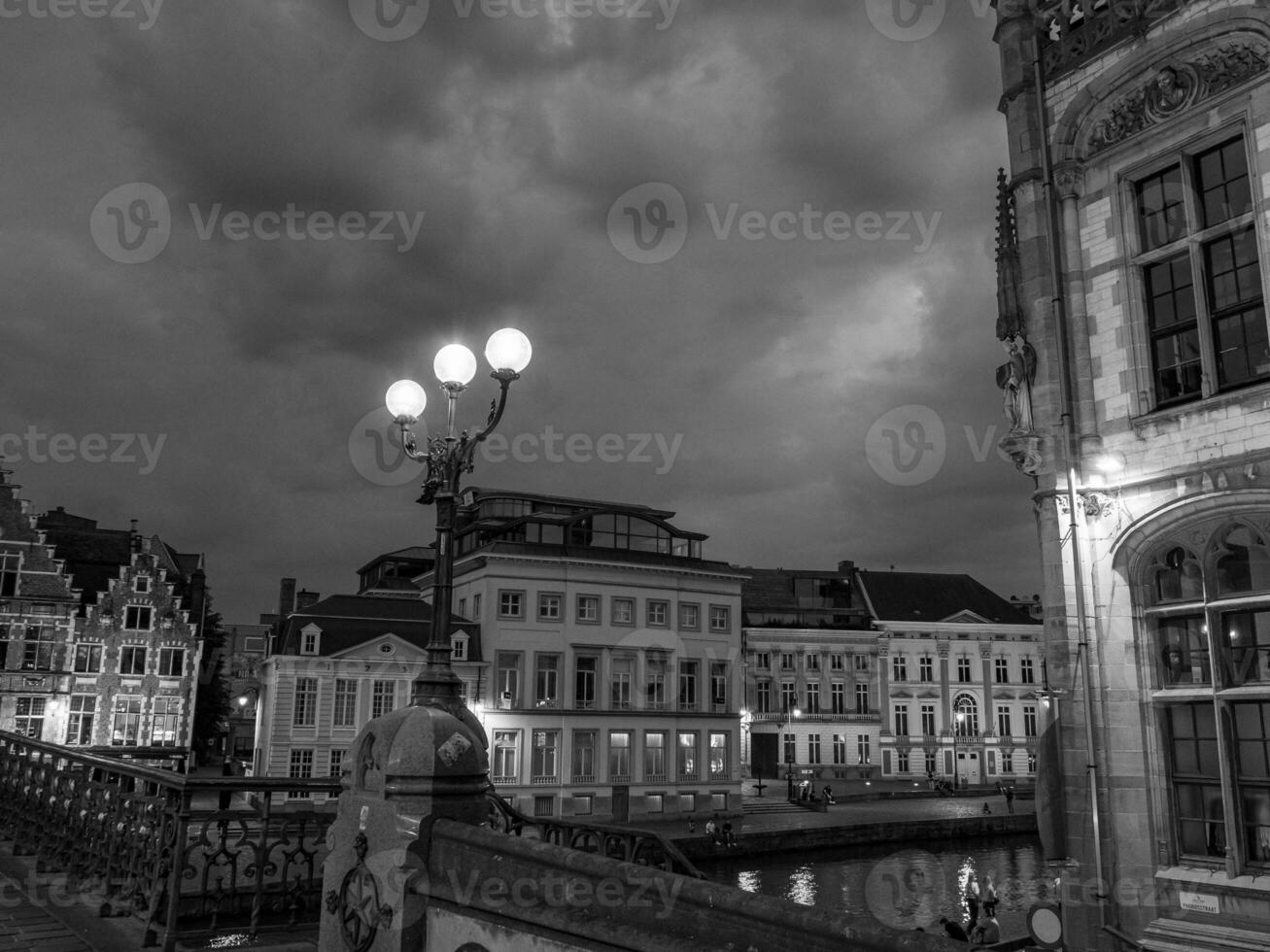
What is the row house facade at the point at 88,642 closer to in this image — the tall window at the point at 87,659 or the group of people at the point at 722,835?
the tall window at the point at 87,659

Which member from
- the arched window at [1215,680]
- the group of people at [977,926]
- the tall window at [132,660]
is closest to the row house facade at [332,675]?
the tall window at [132,660]

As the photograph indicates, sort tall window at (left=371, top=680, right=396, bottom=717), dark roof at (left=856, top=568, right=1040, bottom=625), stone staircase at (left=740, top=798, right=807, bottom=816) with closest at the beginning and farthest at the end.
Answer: tall window at (left=371, top=680, right=396, bottom=717) < stone staircase at (left=740, top=798, right=807, bottom=816) < dark roof at (left=856, top=568, right=1040, bottom=625)

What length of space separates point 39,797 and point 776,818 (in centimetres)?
4169

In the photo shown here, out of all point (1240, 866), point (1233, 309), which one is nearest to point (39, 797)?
point (1240, 866)

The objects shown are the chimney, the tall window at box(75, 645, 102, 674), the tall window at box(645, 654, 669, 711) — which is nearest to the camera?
the tall window at box(75, 645, 102, 674)

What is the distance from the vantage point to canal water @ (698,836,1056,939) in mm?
32938

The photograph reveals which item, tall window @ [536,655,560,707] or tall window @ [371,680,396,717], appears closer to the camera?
tall window @ [371,680,396,717]

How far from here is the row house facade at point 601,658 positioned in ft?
145

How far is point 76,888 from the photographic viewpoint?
26.5 feet

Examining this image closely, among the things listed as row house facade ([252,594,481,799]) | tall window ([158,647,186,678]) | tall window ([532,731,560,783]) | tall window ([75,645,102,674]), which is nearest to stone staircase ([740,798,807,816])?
tall window ([532,731,560,783])

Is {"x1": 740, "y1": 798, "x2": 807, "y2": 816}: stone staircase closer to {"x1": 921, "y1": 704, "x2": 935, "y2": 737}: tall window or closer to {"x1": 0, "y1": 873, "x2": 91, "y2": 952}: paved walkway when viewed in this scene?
{"x1": 921, "y1": 704, "x2": 935, "y2": 737}: tall window

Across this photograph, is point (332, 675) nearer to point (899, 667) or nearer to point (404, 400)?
point (404, 400)

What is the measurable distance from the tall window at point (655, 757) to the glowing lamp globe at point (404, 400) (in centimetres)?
3810

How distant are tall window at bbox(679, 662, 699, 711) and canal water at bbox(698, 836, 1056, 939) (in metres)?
9.17
